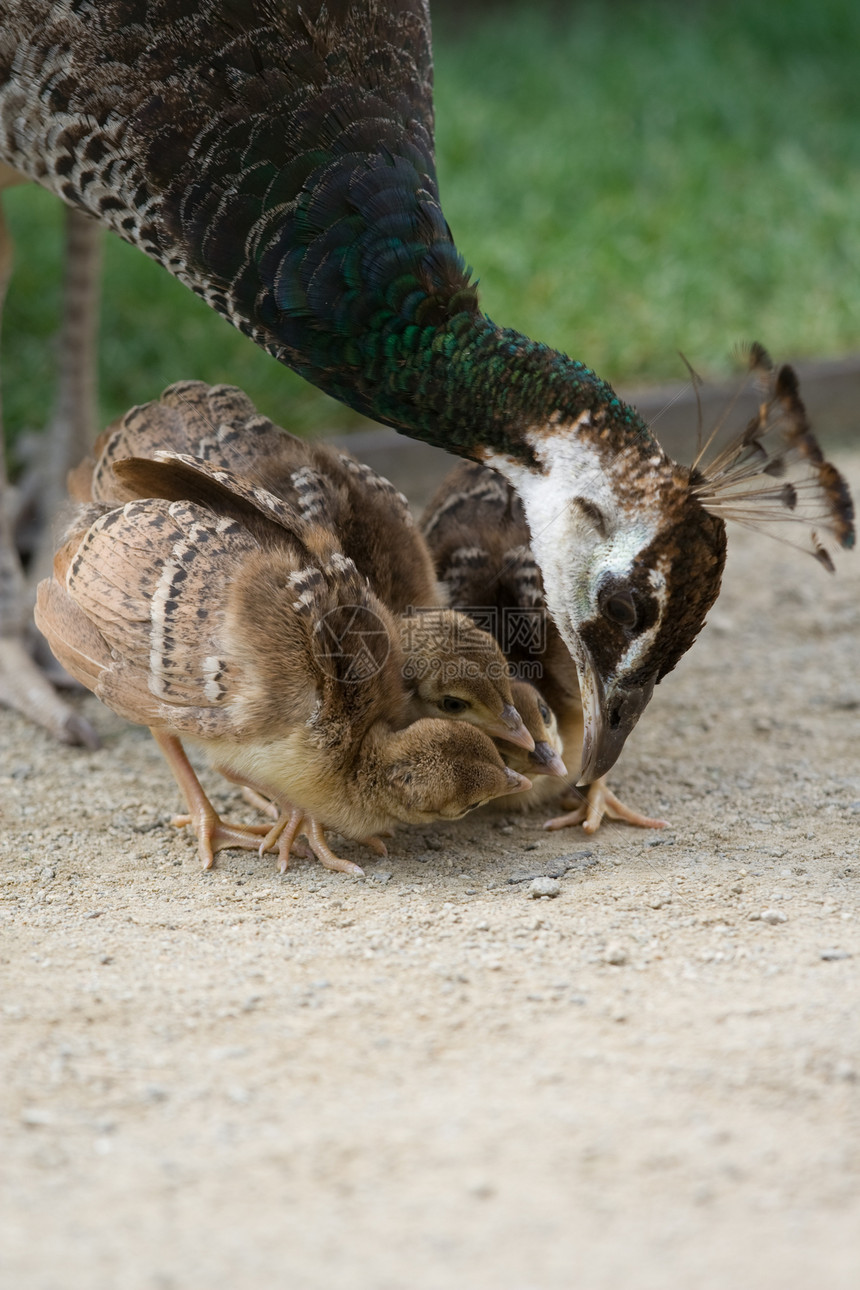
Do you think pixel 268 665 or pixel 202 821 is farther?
pixel 202 821

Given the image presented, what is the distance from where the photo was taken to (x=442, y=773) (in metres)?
3.01

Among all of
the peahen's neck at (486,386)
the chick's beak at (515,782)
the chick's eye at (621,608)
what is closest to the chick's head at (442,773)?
the chick's beak at (515,782)

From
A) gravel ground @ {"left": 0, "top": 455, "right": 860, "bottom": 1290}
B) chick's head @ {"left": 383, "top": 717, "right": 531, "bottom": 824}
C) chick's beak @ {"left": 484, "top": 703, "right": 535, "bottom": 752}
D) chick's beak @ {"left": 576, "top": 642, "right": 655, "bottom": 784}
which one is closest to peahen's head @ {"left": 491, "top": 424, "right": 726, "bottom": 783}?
chick's beak @ {"left": 576, "top": 642, "right": 655, "bottom": 784}

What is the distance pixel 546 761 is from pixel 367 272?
1.24m

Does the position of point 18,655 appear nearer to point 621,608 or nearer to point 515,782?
point 515,782

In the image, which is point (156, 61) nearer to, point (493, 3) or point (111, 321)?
point (111, 321)

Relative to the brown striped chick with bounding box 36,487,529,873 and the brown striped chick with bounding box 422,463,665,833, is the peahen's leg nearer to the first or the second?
the brown striped chick with bounding box 36,487,529,873

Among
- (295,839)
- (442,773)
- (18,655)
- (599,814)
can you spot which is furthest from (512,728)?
(18,655)

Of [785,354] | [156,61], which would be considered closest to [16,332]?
[156,61]

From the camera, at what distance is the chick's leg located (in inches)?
127

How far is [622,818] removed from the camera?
343 centimetres

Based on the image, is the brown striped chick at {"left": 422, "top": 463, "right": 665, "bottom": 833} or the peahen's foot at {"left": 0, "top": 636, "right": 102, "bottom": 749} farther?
the peahen's foot at {"left": 0, "top": 636, "right": 102, "bottom": 749}

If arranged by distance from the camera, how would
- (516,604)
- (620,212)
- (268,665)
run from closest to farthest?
(268,665) → (516,604) → (620,212)

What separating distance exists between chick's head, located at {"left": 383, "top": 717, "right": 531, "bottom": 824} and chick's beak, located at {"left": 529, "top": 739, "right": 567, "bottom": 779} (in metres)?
0.12
